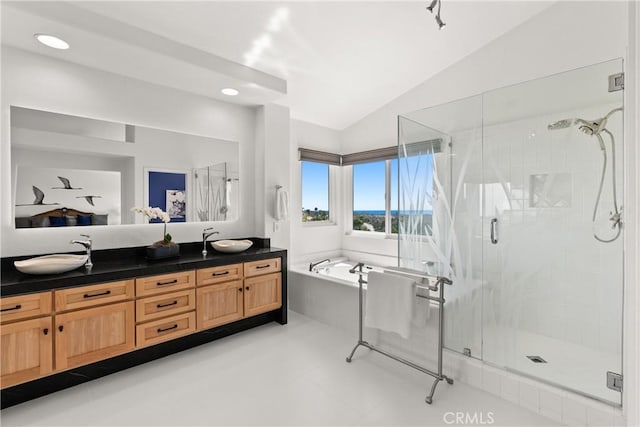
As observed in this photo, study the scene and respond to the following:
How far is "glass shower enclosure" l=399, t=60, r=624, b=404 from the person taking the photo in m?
1.99

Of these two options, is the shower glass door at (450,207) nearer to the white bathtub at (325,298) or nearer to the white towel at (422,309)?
the white towel at (422,309)

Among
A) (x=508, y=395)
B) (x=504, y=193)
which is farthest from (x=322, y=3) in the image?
(x=508, y=395)

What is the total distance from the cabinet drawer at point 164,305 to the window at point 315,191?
7.37 feet

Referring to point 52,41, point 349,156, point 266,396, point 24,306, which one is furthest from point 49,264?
point 349,156

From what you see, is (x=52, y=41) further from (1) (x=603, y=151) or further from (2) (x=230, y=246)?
(1) (x=603, y=151)

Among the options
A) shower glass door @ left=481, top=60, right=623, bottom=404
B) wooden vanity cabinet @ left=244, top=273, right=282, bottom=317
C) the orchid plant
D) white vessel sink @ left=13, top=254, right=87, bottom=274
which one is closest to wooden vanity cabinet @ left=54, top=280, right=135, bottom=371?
white vessel sink @ left=13, top=254, right=87, bottom=274

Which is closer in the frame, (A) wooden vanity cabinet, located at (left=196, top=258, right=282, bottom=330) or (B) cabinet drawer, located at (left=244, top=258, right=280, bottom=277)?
(A) wooden vanity cabinet, located at (left=196, top=258, right=282, bottom=330)

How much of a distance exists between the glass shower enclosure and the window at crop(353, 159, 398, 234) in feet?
6.38

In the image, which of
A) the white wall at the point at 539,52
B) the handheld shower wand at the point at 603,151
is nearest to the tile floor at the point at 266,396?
the handheld shower wand at the point at 603,151

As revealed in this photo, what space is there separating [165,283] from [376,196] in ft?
10.6

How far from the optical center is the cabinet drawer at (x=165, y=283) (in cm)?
246

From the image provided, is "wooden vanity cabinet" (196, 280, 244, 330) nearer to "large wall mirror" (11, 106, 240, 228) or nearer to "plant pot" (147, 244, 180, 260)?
"plant pot" (147, 244, 180, 260)

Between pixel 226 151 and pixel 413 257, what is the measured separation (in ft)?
7.62

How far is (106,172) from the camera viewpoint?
2756mm
